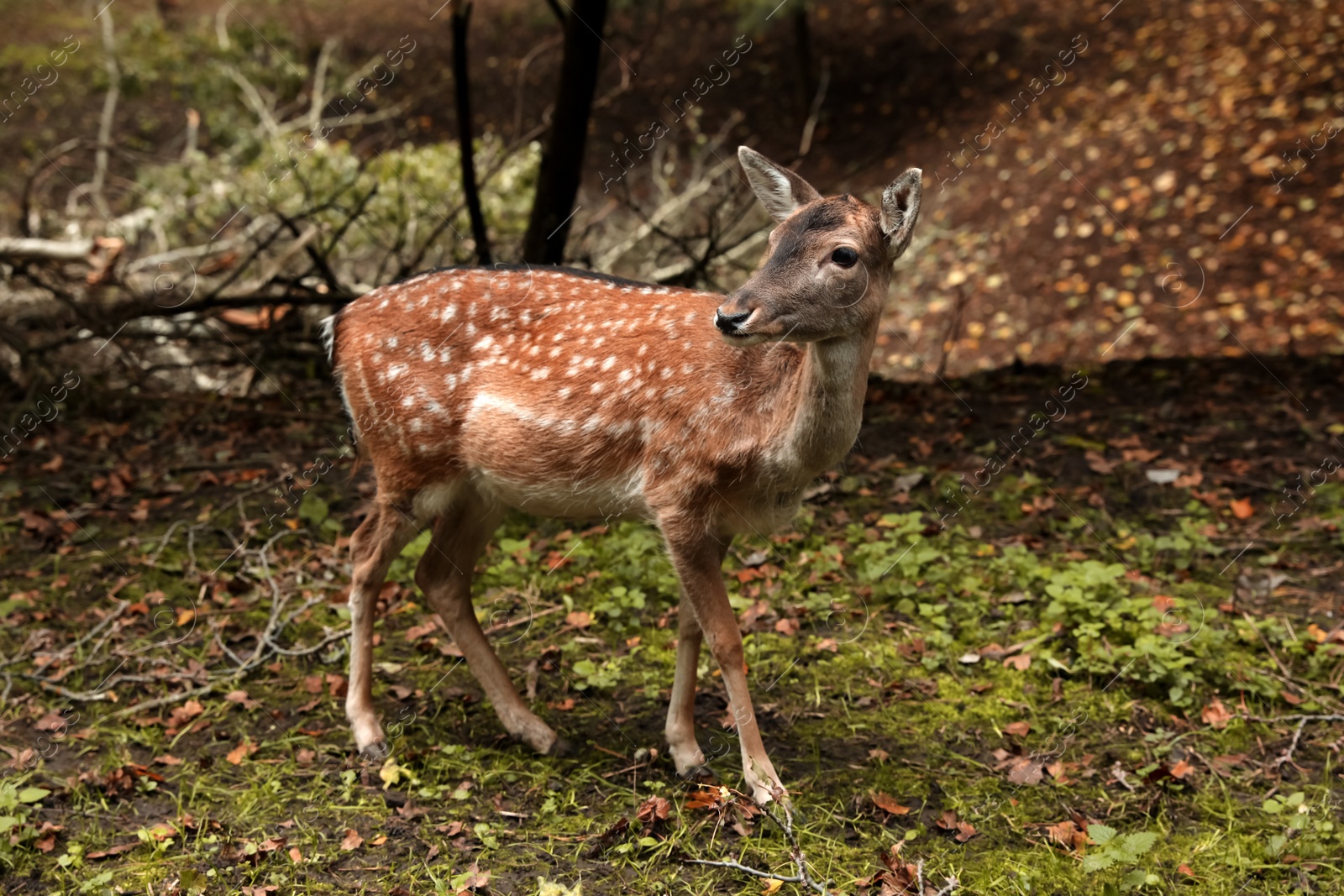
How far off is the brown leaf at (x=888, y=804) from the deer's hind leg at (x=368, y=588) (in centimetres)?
206

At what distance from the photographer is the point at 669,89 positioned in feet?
55.3

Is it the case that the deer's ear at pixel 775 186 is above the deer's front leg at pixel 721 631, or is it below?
above

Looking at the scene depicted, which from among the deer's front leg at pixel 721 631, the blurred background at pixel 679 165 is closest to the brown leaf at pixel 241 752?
the deer's front leg at pixel 721 631

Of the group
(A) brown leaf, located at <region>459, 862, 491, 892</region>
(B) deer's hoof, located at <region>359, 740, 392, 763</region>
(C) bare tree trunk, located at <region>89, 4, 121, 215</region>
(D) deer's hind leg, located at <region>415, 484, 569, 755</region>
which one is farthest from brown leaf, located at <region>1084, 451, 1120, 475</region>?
(C) bare tree trunk, located at <region>89, 4, 121, 215</region>

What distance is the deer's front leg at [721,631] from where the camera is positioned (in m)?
4.36

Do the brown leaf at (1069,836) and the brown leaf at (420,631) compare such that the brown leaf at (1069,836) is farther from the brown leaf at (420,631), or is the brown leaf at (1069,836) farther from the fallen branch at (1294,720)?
the brown leaf at (420,631)

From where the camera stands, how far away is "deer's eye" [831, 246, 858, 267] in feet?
13.0

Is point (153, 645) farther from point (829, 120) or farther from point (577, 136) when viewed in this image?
point (829, 120)

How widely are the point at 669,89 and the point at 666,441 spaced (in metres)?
13.5

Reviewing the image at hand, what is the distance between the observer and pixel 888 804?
170 inches

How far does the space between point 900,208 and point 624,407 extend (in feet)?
4.30

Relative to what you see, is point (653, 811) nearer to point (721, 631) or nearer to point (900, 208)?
point (721, 631)

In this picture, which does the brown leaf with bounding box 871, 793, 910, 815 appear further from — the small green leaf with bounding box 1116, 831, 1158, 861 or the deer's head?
the deer's head

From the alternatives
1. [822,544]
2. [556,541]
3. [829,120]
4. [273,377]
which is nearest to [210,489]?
[273,377]
